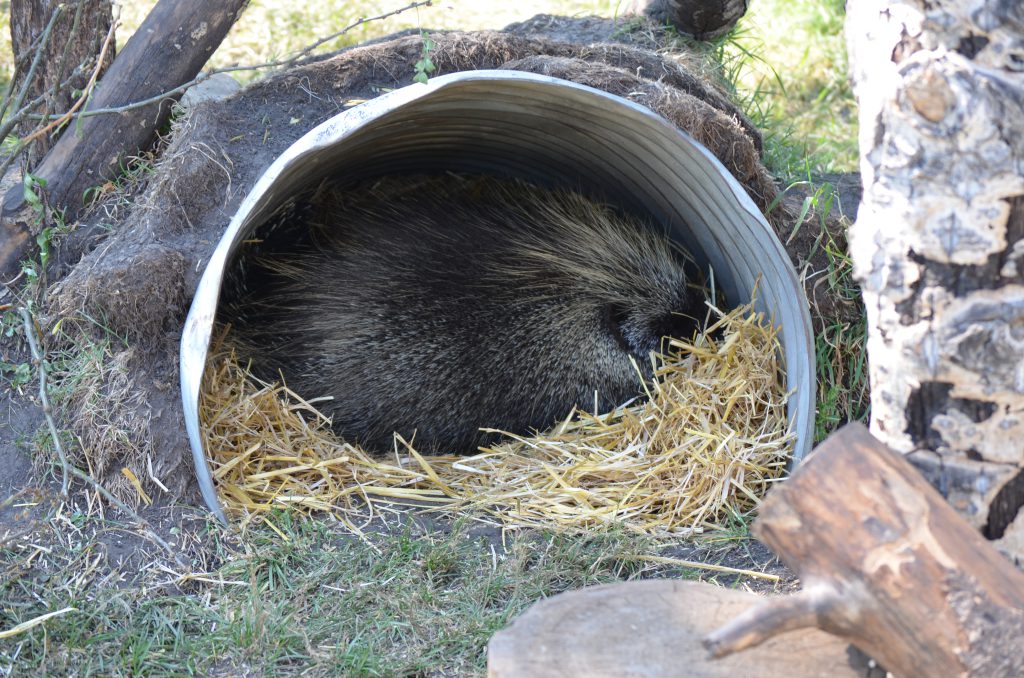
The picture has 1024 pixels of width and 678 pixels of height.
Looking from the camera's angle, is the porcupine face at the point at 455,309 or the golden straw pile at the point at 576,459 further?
the porcupine face at the point at 455,309

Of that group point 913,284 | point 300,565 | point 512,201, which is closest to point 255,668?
point 300,565

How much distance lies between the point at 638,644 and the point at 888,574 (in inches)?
18.4

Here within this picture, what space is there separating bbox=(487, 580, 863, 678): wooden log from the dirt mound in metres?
1.53

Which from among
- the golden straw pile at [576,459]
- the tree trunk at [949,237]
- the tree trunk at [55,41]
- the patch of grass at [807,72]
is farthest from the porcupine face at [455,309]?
the tree trunk at [949,237]

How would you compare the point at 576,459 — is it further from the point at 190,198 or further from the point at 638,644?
the point at 638,644

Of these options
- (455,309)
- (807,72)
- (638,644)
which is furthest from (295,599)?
(807,72)

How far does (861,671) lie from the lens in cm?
188

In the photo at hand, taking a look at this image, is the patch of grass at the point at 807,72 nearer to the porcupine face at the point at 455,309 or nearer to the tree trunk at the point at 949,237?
the porcupine face at the point at 455,309

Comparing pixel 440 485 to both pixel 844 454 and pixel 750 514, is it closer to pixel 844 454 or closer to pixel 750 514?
pixel 750 514

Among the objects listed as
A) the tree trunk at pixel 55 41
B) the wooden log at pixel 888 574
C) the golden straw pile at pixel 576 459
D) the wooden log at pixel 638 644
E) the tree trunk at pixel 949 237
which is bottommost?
the golden straw pile at pixel 576 459

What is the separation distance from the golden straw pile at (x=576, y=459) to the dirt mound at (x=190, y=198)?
292 mm

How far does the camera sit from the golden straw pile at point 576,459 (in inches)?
128

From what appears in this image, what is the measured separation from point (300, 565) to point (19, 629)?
726 millimetres

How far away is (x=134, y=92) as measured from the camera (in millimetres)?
3701
